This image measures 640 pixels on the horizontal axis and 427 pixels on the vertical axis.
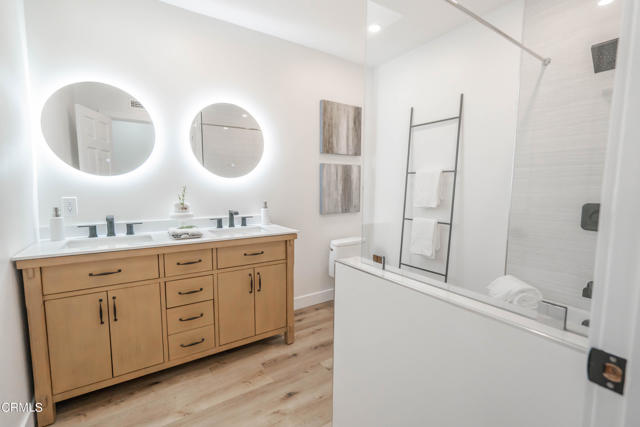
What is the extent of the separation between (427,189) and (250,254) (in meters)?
1.30

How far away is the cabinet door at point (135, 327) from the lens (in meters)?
1.67

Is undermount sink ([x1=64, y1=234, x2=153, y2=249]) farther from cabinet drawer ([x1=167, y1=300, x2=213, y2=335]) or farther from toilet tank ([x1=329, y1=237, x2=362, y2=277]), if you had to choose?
toilet tank ([x1=329, y1=237, x2=362, y2=277])

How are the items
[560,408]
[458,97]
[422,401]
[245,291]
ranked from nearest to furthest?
[560,408] < [422,401] < [458,97] < [245,291]

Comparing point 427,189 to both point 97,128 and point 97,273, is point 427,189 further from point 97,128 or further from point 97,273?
point 97,128

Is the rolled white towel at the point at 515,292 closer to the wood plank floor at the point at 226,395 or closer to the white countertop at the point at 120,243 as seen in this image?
the wood plank floor at the point at 226,395

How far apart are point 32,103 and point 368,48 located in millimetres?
2061

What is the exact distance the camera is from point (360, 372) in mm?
1202

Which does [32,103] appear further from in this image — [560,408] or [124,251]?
[560,408]

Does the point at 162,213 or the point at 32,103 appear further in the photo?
the point at 162,213

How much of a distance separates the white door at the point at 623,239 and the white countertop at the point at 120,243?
185 cm

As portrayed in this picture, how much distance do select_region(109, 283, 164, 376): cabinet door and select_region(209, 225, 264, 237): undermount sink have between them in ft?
1.96

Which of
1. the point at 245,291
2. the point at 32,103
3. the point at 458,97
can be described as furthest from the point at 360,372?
the point at 32,103

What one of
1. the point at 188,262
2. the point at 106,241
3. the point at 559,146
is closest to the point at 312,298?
the point at 188,262

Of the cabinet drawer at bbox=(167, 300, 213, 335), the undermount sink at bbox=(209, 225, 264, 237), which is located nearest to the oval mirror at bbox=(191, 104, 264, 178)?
the undermount sink at bbox=(209, 225, 264, 237)
